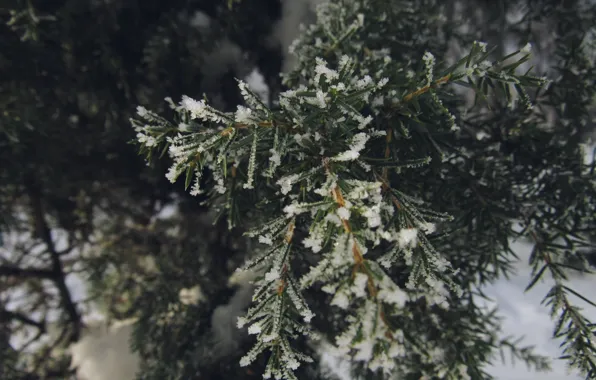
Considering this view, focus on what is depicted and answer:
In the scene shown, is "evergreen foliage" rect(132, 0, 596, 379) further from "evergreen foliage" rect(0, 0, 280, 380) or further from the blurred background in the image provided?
"evergreen foliage" rect(0, 0, 280, 380)

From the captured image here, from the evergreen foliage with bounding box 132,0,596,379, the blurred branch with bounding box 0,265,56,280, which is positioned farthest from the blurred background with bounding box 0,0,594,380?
the evergreen foliage with bounding box 132,0,596,379

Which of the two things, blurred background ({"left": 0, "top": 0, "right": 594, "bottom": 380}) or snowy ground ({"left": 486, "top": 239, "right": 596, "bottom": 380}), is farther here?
snowy ground ({"left": 486, "top": 239, "right": 596, "bottom": 380})

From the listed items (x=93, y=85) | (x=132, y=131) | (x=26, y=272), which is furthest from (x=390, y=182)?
(x=26, y=272)

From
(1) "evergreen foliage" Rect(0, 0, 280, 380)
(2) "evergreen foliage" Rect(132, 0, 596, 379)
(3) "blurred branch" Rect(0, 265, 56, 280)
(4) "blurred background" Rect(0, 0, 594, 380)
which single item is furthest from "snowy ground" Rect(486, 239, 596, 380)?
(3) "blurred branch" Rect(0, 265, 56, 280)

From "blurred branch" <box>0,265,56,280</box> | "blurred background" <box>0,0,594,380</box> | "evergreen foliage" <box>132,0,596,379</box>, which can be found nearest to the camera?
"evergreen foliage" <box>132,0,596,379</box>

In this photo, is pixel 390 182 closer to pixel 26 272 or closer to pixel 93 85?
pixel 93 85

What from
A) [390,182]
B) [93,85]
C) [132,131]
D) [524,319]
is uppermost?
[93,85]

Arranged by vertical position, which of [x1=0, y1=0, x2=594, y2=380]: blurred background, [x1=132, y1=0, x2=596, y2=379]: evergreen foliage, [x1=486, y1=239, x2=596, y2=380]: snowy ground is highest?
[x1=0, y1=0, x2=594, y2=380]: blurred background

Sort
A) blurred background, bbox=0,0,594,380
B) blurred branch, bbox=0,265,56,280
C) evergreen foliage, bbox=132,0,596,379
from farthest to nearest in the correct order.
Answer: blurred branch, bbox=0,265,56,280
blurred background, bbox=0,0,594,380
evergreen foliage, bbox=132,0,596,379

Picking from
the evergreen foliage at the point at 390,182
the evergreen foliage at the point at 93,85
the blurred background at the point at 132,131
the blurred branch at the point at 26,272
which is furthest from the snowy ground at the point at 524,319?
the blurred branch at the point at 26,272

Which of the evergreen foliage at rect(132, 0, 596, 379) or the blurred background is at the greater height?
the blurred background
